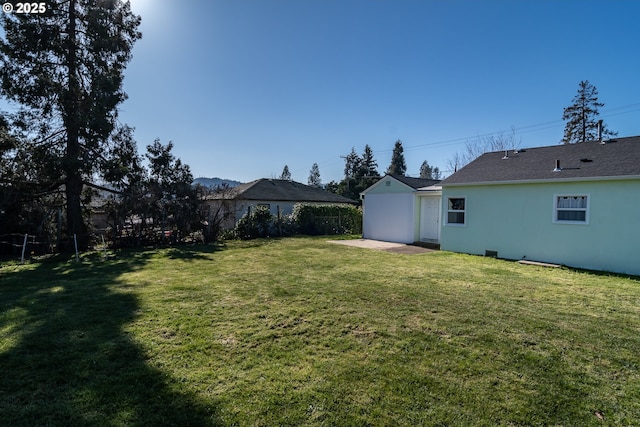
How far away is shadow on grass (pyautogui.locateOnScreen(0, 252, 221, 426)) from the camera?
8.20 feet

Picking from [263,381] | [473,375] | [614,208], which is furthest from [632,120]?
[263,381]

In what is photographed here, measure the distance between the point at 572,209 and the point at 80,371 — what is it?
12.0m

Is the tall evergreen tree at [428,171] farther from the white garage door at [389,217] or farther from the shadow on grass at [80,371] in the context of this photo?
the shadow on grass at [80,371]

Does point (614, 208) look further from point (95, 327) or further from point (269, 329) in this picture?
point (95, 327)

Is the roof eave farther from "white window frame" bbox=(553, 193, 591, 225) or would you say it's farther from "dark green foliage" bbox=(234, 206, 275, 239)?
"dark green foliage" bbox=(234, 206, 275, 239)

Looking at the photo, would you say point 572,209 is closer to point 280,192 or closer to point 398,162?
point 280,192

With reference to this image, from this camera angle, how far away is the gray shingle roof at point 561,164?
8836 mm

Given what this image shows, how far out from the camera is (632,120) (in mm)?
23844

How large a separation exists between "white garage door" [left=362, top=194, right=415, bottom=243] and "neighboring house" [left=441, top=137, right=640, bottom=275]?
214cm

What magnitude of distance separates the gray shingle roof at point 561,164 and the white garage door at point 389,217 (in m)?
2.69

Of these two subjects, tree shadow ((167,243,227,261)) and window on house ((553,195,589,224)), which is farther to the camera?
tree shadow ((167,243,227,261))

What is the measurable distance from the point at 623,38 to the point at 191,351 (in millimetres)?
16888

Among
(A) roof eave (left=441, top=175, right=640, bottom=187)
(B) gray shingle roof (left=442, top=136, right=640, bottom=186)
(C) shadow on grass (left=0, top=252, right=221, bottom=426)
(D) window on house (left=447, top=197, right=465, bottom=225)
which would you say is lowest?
(C) shadow on grass (left=0, top=252, right=221, bottom=426)

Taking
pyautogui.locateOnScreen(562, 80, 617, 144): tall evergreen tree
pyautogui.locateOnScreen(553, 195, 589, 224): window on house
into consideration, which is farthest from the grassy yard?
pyautogui.locateOnScreen(562, 80, 617, 144): tall evergreen tree
